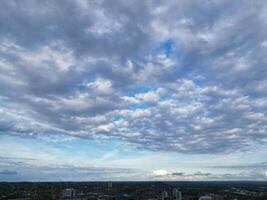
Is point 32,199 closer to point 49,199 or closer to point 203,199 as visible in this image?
point 49,199

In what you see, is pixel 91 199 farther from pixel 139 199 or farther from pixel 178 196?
pixel 178 196

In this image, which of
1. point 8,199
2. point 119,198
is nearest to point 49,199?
point 8,199

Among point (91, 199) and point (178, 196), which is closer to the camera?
point (178, 196)

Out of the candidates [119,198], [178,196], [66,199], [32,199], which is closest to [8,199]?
[32,199]

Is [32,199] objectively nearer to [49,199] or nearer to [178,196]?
[49,199]

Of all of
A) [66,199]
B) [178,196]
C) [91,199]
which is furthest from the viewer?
Answer: [91,199]

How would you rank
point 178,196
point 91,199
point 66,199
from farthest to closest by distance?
point 91,199
point 66,199
point 178,196

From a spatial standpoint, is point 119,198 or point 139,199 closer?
point 119,198

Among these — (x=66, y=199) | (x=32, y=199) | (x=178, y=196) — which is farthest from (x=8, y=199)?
(x=178, y=196)
